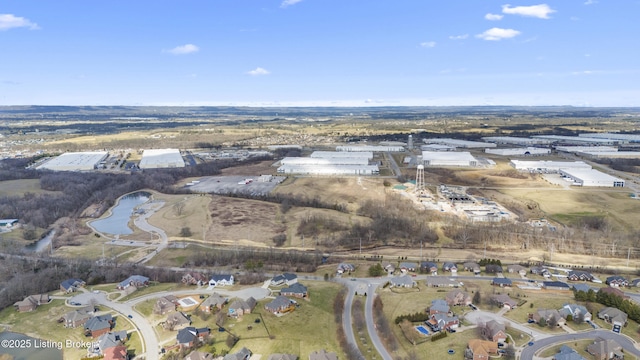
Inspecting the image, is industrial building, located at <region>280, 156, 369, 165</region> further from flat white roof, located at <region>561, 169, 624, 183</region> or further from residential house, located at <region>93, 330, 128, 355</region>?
residential house, located at <region>93, 330, 128, 355</region>

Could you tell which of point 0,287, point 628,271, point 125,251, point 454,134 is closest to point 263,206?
point 125,251

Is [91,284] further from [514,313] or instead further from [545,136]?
[545,136]

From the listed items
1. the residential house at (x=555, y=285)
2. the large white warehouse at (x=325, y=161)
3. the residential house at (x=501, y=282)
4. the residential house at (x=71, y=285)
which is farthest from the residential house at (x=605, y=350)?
the large white warehouse at (x=325, y=161)

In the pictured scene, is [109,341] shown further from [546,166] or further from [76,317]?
[546,166]

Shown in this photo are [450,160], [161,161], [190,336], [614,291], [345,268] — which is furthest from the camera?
[161,161]

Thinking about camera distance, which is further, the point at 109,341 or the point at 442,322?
the point at 442,322

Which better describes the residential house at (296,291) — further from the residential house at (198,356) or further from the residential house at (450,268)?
the residential house at (450,268)

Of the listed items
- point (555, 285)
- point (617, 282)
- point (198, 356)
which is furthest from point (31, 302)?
point (617, 282)
